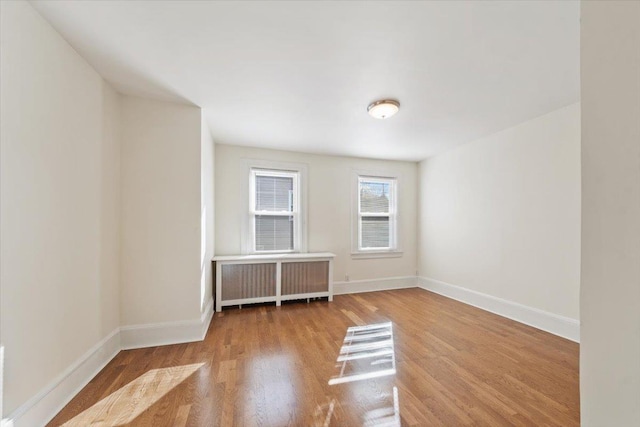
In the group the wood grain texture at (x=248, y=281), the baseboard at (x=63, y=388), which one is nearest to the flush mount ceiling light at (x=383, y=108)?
the wood grain texture at (x=248, y=281)

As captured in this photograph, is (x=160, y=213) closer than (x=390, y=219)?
Yes

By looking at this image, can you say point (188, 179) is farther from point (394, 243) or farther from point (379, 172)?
point (394, 243)

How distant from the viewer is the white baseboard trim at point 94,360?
5.06 ft

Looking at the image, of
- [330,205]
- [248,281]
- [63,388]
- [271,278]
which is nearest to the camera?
[63,388]

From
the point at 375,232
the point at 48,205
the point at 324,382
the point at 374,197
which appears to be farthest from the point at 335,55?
the point at 375,232

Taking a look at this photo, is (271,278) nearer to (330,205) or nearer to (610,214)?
(330,205)

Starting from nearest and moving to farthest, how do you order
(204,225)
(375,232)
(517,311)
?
(204,225) < (517,311) < (375,232)

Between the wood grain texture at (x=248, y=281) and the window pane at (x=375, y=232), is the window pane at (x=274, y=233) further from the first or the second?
the window pane at (x=375, y=232)

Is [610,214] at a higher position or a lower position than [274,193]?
lower

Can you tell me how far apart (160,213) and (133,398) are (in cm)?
152

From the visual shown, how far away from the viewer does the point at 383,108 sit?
2.64 meters

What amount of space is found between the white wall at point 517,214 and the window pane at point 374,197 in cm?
88

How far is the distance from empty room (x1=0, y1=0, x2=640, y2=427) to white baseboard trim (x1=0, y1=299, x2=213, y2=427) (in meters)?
0.02

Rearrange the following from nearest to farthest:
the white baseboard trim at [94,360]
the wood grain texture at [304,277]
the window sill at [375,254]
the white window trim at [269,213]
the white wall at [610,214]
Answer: the white wall at [610,214], the white baseboard trim at [94,360], the wood grain texture at [304,277], the white window trim at [269,213], the window sill at [375,254]
